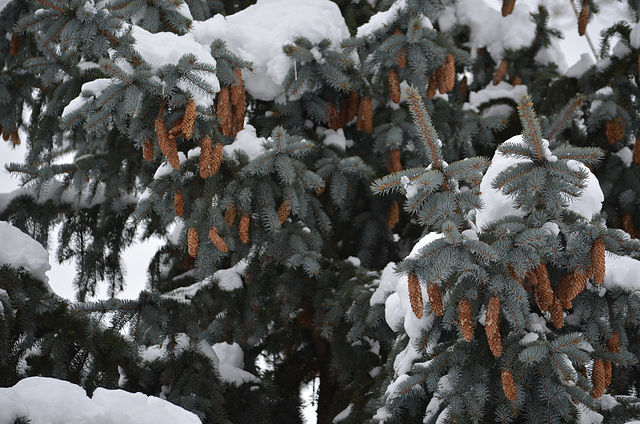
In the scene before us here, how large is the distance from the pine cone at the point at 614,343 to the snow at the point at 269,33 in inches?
103

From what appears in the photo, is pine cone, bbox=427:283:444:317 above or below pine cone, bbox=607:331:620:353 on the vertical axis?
above

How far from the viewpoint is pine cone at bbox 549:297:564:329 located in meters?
2.79

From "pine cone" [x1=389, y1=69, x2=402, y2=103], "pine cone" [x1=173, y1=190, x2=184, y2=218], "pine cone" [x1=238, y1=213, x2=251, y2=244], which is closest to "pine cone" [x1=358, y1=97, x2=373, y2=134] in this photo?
"pine cone" [x1=389, y1=69, x2=402, y2=103]

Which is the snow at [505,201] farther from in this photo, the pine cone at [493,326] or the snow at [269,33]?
the snow at [269,33]

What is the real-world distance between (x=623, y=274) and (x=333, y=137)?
2542 millimetres

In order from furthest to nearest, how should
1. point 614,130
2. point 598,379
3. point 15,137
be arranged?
point 15,137 → point 614,130 → point 598,379

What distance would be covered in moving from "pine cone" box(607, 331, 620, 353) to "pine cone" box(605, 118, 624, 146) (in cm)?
240

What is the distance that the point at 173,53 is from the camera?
3.56 m

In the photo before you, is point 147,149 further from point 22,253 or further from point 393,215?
point 393,215

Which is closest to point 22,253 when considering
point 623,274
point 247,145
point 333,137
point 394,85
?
point 247,145

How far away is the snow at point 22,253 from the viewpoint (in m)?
4.03

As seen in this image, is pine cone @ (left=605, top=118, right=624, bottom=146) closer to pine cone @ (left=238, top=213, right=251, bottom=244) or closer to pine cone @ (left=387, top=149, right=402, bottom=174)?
pine cone @ (left=387, top=149, right=402, bottom=174)

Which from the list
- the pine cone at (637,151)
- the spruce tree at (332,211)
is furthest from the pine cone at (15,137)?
the pine cone at (637,151)

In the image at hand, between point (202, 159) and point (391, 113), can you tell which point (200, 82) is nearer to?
point (202, 159)
